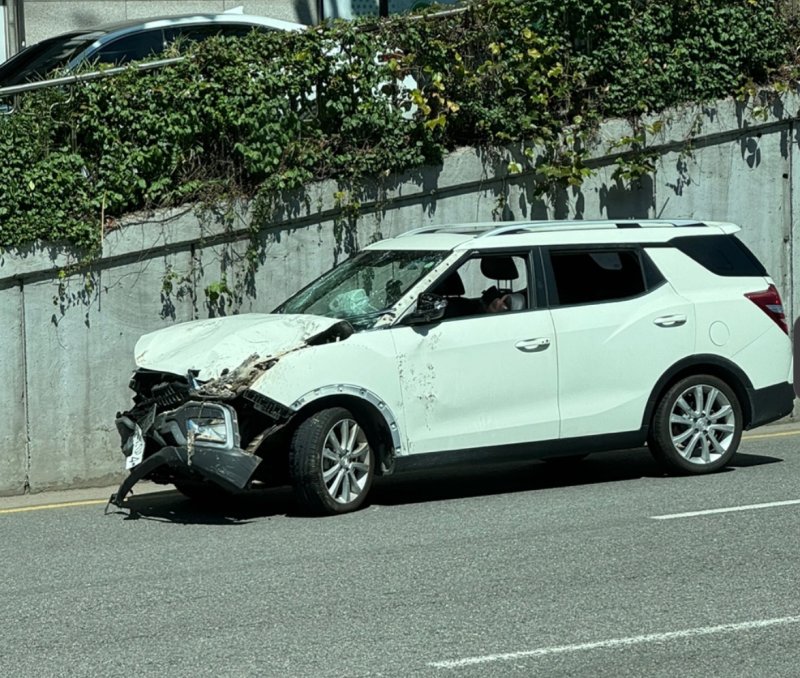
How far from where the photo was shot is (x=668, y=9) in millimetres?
15273

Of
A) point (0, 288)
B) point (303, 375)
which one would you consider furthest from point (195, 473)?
point (0, 288)

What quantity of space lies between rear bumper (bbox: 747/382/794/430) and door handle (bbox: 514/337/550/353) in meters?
1.85

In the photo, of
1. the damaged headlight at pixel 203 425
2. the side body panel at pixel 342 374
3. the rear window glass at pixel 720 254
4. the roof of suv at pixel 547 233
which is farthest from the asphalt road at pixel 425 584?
the roof of suv at pixel 547 233

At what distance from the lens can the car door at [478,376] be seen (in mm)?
10133

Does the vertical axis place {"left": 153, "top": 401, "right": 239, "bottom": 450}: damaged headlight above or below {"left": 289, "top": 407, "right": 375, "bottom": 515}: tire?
above

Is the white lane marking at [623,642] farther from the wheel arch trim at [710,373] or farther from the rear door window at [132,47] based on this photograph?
the rear door window at [132,47]

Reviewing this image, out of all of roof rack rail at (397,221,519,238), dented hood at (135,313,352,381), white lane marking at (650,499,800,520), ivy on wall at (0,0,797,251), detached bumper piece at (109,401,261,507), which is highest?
ivy on wall at (0,0,797,251)

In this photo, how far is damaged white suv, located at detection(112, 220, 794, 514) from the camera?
379 inches

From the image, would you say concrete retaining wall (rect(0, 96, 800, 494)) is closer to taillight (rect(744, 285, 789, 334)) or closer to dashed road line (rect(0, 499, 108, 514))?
dashed road line (rect(0, 499, 108, 514))

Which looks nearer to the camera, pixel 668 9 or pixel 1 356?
pixel 1 356

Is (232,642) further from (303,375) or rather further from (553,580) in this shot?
(303,375)

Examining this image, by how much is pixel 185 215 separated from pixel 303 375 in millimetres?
3822

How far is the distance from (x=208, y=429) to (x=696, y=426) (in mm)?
3840

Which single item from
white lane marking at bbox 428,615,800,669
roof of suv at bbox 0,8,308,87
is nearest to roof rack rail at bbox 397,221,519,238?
roof of suv at bbox 0,8,308,87
